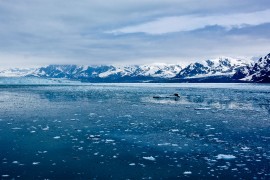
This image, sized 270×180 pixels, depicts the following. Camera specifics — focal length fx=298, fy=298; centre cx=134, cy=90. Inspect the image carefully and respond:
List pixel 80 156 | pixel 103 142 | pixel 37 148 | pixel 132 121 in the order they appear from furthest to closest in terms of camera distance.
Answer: pixel 132 121 < pixel 103 142 < pixel 37 148 < pixel 80 156

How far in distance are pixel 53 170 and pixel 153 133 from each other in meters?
9.73

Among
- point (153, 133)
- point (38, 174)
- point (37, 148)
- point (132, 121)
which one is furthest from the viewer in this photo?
point (132, 121)

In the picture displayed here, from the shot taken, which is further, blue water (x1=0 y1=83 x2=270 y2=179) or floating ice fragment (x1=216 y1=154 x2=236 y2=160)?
floating ice fragment (x1=216 y1=154 x2=236 y2=160)

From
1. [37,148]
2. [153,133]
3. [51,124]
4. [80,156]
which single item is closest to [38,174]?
[80,156]

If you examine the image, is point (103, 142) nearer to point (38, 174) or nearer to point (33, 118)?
point (38, 174)

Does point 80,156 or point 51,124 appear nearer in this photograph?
point 80,156

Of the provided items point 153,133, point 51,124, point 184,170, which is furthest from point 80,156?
point 51,124

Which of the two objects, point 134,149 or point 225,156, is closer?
point 225,156

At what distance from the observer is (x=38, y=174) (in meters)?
12.8

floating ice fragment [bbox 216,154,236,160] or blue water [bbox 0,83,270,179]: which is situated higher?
blue water [bbox 0,83,270,179]

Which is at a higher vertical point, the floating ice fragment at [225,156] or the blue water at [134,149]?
the blue water at [134,149]

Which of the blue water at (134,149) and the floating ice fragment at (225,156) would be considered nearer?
the blue water at (134,149)

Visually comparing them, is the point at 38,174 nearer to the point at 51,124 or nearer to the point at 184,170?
the point at 184,170

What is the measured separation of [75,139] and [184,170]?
860 centimetres
